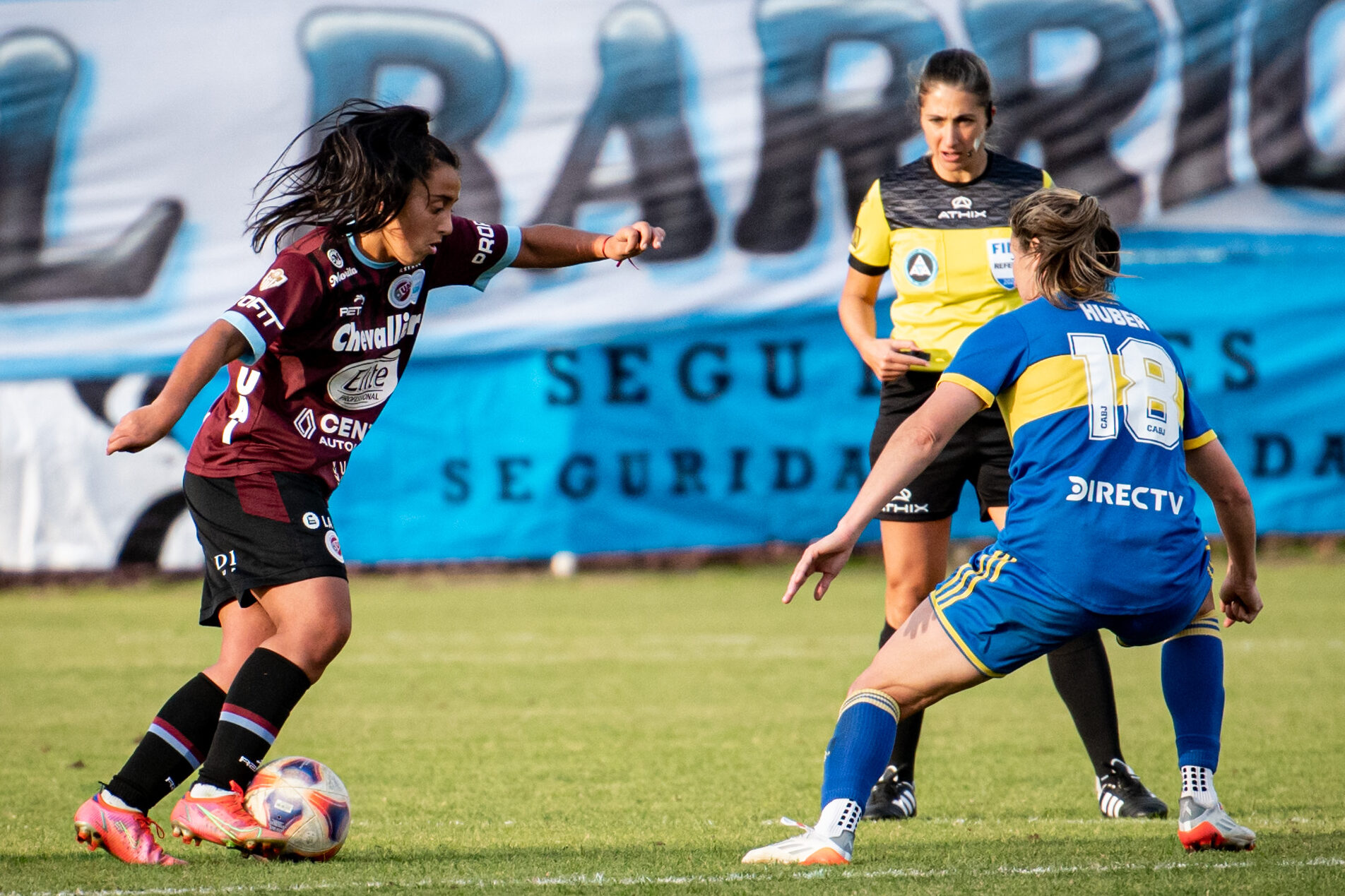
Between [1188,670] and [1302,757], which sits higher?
[1188,670]

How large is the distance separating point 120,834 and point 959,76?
10.4 feet

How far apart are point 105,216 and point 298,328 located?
25.0 feet

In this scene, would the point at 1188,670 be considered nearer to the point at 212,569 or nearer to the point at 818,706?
the point at 212,569

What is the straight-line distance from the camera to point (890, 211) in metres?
4.92

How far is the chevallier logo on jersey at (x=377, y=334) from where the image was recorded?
3881mm

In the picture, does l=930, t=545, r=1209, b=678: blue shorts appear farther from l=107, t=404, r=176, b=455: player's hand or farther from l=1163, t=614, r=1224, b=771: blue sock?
l=107, t=404, r=176, b=455: player's hand

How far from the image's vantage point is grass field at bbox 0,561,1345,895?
3525mm

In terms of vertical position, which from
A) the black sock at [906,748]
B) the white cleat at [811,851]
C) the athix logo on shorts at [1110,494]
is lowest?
the black sock at [906,748]

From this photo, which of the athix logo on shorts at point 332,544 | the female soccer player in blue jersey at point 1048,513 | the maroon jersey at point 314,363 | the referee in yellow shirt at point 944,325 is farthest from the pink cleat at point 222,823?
the referee in yellow shirt at point 944,325

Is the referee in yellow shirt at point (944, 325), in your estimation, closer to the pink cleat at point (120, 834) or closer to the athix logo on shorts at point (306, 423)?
the athix logo on shorts at point (306, 423)

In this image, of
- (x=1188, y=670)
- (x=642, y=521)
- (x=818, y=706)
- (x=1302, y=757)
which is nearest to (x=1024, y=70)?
(x=642, y=521)

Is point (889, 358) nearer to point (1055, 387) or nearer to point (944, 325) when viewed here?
point (944, 325)

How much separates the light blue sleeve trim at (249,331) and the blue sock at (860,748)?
1.60 meters

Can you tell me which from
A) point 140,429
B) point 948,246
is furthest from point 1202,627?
point 140,429
